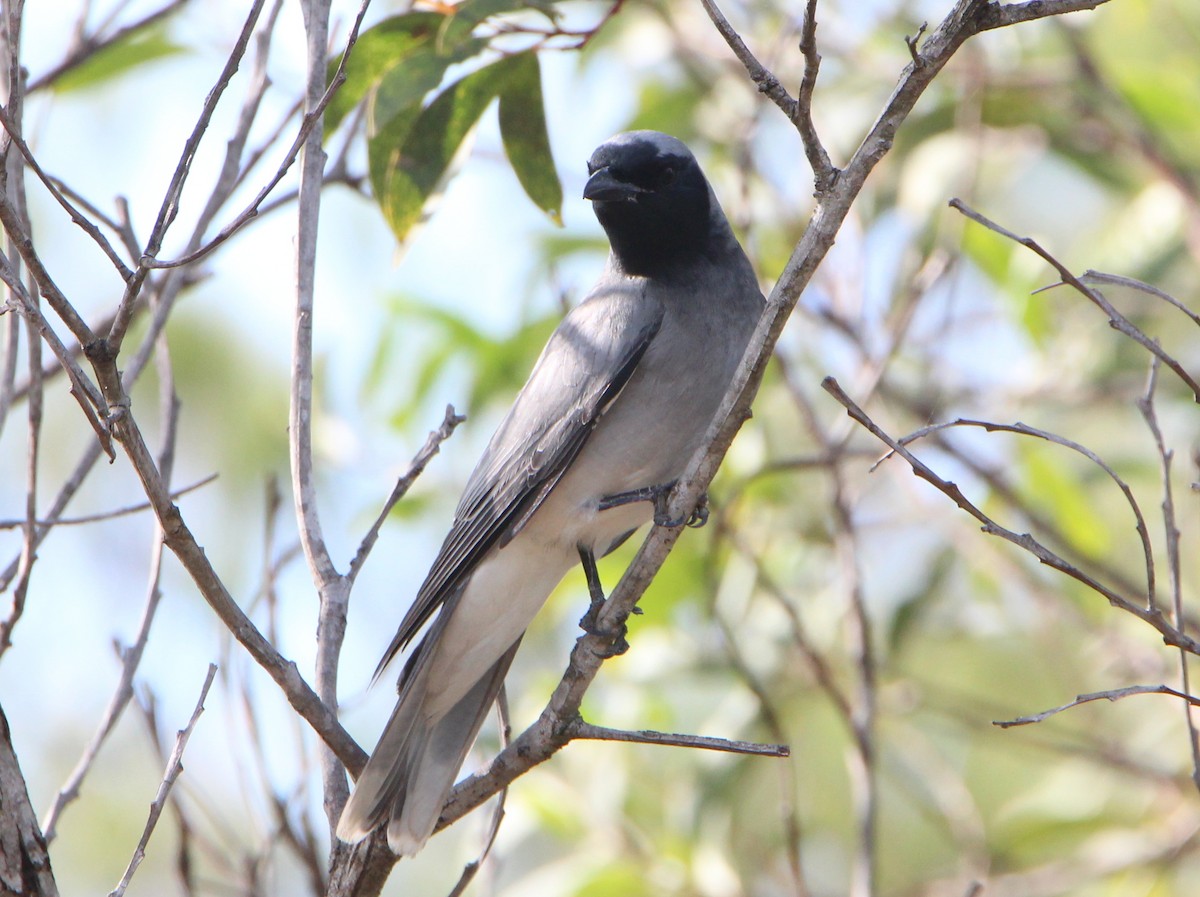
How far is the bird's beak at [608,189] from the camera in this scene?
146 inches

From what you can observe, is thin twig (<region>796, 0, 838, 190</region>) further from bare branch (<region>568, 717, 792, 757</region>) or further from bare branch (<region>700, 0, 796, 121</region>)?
bare branch (<region>568, 717, 792, 757</region>)

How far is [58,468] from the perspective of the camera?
8266 millimetres

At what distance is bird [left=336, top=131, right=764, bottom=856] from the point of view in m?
3.51

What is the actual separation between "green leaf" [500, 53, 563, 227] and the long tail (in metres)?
1.24

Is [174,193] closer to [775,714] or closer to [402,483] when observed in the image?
[402,483]

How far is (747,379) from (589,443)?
128 cm

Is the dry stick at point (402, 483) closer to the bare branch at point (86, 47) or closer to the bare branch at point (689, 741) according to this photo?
the bare branch at point (689, 741)

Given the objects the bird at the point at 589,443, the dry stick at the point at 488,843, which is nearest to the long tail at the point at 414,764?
the bird at the point at 589,443

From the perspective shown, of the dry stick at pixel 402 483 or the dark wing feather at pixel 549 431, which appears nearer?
the dry stick at pixel 402 483

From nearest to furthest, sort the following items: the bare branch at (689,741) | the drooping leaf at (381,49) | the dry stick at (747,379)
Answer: the dry stick at (747,379), the bare branch at (689,741), the drooping leaf at (381,49)

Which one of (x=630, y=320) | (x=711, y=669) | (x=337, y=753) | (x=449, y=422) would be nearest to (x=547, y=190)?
(x=630, y=320)

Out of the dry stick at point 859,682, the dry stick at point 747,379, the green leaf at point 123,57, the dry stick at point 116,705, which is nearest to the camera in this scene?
the dry stick at point 747,379

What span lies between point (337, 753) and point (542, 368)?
5.14 ft

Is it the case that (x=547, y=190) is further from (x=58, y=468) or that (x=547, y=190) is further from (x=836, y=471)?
(x=58, y=468)
